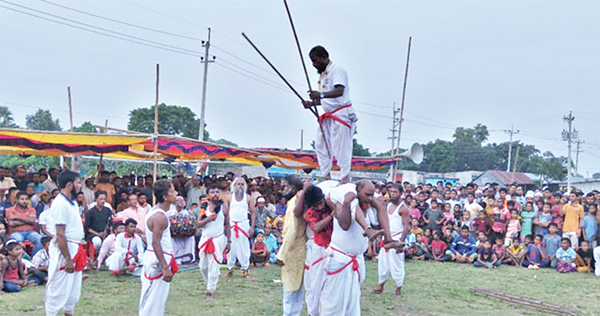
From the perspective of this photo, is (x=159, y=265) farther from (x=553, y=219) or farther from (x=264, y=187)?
(x=553, y=219)

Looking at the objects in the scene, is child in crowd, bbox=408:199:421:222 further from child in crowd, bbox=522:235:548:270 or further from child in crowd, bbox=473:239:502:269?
child in crowd, bbox=522:235:548:270

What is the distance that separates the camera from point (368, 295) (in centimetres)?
960

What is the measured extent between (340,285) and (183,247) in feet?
21.3

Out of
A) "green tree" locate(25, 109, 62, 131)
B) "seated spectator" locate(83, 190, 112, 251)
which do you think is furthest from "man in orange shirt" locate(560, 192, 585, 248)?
"green tree" locate(25, 109, 62, 131)

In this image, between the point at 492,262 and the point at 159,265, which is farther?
the point at 492,262

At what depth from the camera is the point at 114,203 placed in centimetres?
1330

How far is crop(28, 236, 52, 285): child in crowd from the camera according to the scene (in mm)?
9375

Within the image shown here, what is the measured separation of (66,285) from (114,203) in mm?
6949

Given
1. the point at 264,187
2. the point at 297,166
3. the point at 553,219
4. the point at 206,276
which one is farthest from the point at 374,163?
the point at 206,276

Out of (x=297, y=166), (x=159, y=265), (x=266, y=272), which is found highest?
(x=297, y=166)

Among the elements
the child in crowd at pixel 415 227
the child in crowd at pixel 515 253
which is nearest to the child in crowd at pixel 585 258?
the child in crowd at pixel 515 253

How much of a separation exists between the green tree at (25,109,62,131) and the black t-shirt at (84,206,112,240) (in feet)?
151

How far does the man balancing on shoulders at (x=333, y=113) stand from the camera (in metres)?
6.14

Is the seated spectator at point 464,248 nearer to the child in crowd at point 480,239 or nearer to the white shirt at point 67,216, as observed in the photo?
the child in crowd at point 480,239
